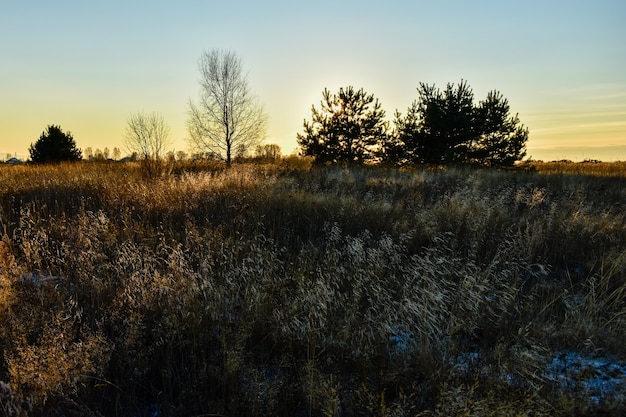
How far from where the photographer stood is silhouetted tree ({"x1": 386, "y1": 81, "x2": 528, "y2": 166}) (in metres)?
17.9

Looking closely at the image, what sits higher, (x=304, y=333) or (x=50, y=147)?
(x=50, y=147)

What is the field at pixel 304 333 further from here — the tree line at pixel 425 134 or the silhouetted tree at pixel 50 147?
the silhouetted tree at pixel 50 147

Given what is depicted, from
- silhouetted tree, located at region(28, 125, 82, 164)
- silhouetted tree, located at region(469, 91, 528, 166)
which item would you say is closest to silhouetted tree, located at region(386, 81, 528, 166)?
silhouetted tree, located at region(469, 91, 528, 166)

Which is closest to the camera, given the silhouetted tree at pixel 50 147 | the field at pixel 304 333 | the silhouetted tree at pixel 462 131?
the field at pixel 304 333

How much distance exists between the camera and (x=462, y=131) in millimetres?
17953

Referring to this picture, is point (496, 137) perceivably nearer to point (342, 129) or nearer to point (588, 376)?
point (342, 129)

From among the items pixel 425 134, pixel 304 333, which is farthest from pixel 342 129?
pixel 304 333

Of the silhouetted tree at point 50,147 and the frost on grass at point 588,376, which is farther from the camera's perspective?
the silhouetted tree at point 50,147

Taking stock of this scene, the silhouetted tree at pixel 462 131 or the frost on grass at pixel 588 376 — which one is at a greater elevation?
the silhouetted tree at pixel 462 131

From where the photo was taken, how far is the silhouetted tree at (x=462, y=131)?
58.6 feet

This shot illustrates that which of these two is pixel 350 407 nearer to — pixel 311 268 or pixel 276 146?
pixel 311 268

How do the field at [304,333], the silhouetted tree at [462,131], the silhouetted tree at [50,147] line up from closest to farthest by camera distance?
the field at [304,333], the silhouetted tree at [462,131], the silhouetted tree at [50,147]

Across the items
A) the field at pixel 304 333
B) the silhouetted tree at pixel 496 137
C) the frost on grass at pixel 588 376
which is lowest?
the frost on grass at pixel 588 376

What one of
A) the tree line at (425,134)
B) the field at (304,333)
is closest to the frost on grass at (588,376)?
the field at (304,333)
